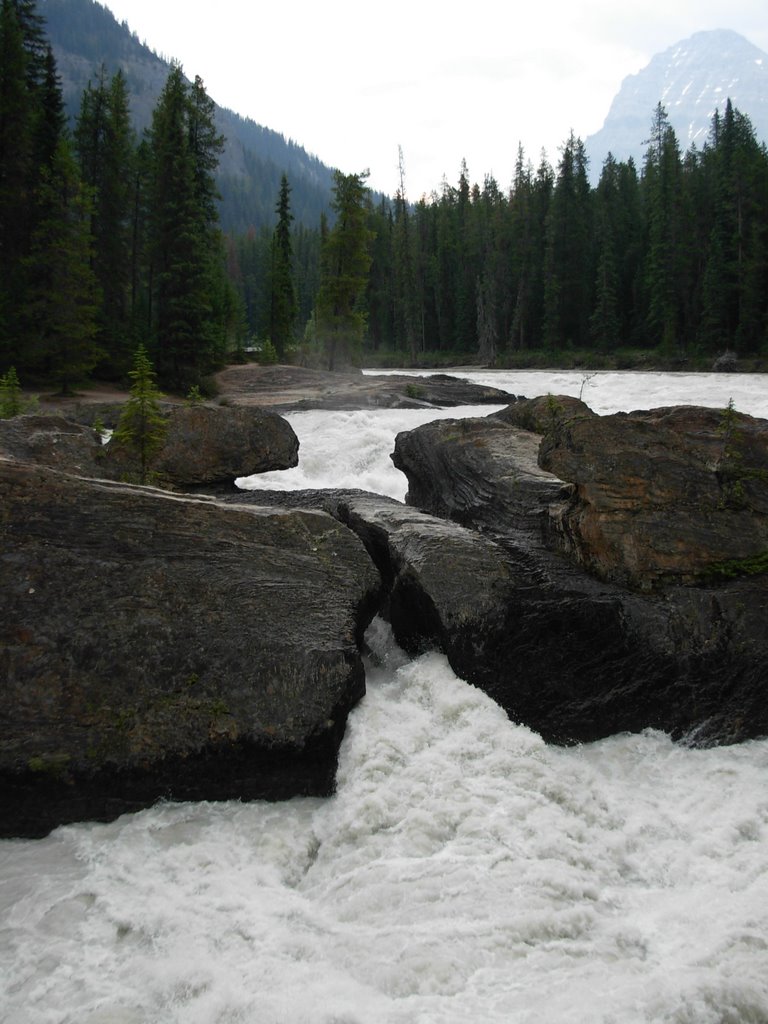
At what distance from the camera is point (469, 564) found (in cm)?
672

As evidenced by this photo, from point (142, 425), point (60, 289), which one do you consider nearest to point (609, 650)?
point (142, 425)

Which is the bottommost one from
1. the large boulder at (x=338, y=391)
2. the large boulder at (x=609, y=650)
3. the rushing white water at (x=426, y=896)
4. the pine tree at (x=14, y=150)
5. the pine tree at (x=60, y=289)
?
the rushing white water at (x=426, y=896)

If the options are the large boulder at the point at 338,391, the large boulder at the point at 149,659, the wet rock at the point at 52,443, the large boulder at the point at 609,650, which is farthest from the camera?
the large boulder at the point at 338,391

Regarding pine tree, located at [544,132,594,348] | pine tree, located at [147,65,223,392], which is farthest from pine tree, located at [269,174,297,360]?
pine tree, located at [544,132,594,348]

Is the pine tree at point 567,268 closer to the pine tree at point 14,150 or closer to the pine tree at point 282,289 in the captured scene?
the pine tree at point 282,289

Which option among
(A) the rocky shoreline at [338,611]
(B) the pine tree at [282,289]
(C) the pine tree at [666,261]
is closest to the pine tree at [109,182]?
(B) the pine tree at [282,289]

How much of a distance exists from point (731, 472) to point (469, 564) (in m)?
2.92

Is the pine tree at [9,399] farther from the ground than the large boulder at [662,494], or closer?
farther from the ground

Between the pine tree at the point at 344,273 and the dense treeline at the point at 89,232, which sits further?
the pine tree at the point at 344,273

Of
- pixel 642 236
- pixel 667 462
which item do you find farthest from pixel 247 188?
pixel 667 462

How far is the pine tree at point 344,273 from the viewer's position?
37.5 meters

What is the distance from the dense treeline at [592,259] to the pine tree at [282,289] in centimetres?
1494

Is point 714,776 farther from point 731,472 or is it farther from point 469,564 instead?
point 731,472

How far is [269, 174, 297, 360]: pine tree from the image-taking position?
45.8 metres
